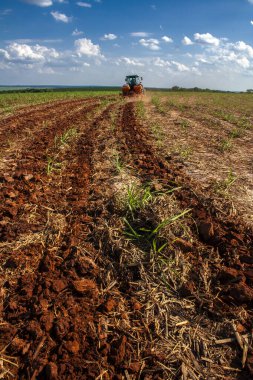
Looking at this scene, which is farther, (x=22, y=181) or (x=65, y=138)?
(x=65, y=138)

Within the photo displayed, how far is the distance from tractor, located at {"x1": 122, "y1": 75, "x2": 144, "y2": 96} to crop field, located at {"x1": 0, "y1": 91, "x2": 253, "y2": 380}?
23.4 metres

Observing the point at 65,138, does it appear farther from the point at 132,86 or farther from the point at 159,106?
the point at 132,86

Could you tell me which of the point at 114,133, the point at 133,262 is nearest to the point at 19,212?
the point at 133,262

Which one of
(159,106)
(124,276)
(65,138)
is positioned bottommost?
(124,276)

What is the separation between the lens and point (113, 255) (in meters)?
Answer: 3.13

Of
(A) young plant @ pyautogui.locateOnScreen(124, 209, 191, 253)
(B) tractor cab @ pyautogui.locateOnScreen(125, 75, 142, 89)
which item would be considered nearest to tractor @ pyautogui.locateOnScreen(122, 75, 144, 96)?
(B) tractor cab @ pyautogui.locateOnScreen(125, 75, 142, 89)

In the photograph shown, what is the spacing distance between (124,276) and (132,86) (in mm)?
28287

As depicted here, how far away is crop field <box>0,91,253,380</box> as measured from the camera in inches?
81.5

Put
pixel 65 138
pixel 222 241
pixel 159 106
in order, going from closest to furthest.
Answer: pixel 222 241
pixel 65 138
pixel 159 106

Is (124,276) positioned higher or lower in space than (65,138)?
lower

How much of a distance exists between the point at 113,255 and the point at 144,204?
877mm

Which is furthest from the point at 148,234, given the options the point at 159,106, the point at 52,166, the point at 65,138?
the point at 159,106

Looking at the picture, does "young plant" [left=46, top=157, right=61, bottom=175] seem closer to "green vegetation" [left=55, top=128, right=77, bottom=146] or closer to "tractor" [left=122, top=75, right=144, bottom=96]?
"green vegetation" [left=55, top=128, right=77, bottom=146]

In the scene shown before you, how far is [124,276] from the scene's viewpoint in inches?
113
